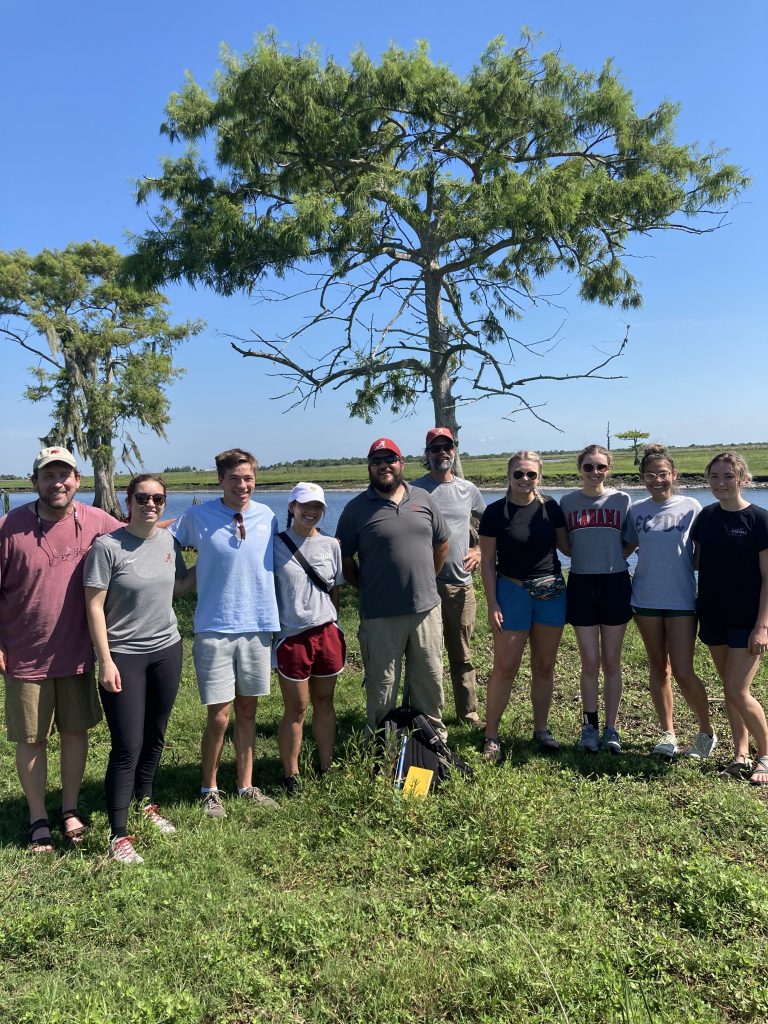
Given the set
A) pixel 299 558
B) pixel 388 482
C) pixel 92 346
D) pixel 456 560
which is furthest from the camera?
pixel 92 346

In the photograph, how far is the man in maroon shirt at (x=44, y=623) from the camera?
3.74 metres

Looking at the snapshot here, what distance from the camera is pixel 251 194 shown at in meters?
9.80

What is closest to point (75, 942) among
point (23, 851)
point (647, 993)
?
point (23, 851)

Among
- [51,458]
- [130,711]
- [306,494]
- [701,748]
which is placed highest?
[51,458]

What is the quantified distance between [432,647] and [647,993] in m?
2.26

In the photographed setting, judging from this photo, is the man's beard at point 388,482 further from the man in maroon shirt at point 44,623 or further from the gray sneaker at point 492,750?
the gray sneaker at point 492,750

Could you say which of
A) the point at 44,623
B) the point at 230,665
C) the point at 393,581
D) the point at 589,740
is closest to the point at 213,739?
the point at 230,665

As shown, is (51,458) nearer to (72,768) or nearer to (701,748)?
(72,768)

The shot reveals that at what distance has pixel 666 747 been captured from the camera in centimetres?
473

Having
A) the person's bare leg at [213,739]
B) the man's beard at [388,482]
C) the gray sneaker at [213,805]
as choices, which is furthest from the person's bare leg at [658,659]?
the gray sneaker at [213,805]

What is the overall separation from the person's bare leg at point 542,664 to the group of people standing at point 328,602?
0.6 inches

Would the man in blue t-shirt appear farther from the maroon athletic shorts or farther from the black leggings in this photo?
the black leggings

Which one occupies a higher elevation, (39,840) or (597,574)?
(597,574)

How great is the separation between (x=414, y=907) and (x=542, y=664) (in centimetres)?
222
